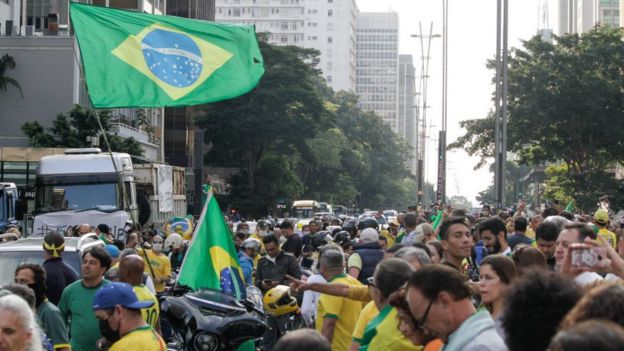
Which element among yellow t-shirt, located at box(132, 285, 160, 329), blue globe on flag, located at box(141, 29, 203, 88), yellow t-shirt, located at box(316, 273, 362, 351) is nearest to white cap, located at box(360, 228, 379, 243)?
blue globe on flag, located at box(141, 29, 203, 88)

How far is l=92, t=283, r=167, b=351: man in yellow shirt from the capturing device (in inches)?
267

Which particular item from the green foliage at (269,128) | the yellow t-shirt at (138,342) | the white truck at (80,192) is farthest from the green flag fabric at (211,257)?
the green foliage at (269,128)

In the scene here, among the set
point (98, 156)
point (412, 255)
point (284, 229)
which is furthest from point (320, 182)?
point (412, 255)

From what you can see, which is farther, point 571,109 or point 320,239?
point 571,109

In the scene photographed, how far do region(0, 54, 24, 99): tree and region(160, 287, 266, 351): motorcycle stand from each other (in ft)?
149

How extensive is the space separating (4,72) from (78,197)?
106 ft

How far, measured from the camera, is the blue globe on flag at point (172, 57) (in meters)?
14.3

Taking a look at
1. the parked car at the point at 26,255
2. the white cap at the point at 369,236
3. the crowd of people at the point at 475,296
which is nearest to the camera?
the crowd of people at the point at 475,296

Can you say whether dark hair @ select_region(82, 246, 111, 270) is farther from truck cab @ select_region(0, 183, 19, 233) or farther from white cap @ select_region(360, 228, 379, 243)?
truck cab @ select_region(0, 183, 19, 233)

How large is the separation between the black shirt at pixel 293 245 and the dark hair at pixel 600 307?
1558 centimetres

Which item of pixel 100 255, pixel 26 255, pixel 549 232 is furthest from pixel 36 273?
pixel 549 232

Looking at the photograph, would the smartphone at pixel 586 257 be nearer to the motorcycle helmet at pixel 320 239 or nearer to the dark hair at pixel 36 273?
the dark hair at pixel 36 273

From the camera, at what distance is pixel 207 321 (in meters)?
12.9

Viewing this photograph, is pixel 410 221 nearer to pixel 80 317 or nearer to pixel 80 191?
pixel 80 317
